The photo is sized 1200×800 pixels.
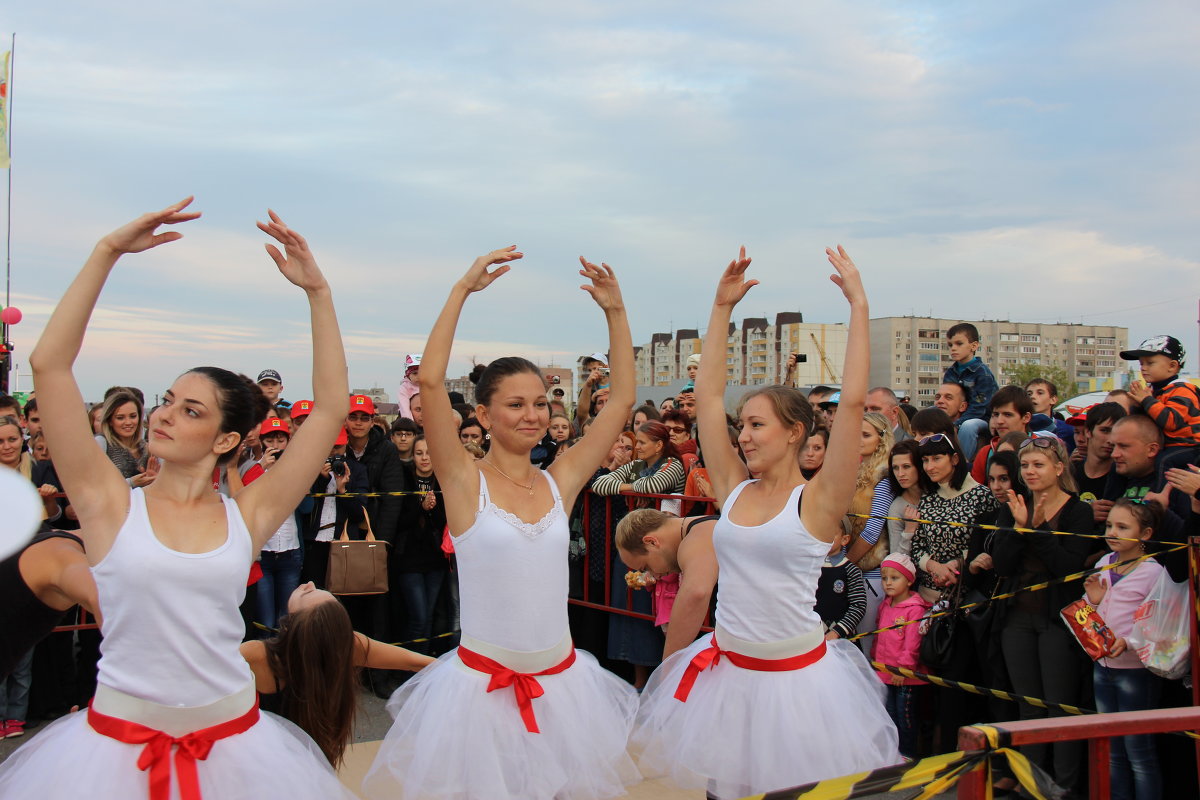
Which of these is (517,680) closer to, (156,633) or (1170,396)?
(156,633)

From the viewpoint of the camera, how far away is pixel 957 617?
565 centimetres

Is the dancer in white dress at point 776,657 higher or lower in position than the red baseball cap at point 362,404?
lower

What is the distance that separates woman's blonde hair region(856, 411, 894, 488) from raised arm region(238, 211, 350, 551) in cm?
411

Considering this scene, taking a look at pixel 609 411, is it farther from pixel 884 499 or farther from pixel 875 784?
pixel 884 499

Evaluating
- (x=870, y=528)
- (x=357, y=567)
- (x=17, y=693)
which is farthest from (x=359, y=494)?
(x=870, y=528)

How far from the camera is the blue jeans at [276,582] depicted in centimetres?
716

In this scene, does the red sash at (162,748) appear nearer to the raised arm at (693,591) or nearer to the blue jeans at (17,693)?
the raised arm at (693,591)

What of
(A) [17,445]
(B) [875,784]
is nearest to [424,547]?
(A) [17,445]

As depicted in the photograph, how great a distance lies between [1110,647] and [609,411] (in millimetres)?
2939

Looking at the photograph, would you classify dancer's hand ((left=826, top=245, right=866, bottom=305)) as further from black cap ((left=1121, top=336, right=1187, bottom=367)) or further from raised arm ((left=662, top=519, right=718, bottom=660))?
black cap ((left=1121, top=336, right=1187, bottom=367))

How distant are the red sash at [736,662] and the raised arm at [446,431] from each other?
1.02m

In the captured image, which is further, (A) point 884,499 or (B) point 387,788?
(A) point 884,499

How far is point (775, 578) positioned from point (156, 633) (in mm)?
2121

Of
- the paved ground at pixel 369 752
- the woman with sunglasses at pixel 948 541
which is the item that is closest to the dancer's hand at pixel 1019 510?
the woman with sunglasses at pixel 948 541
